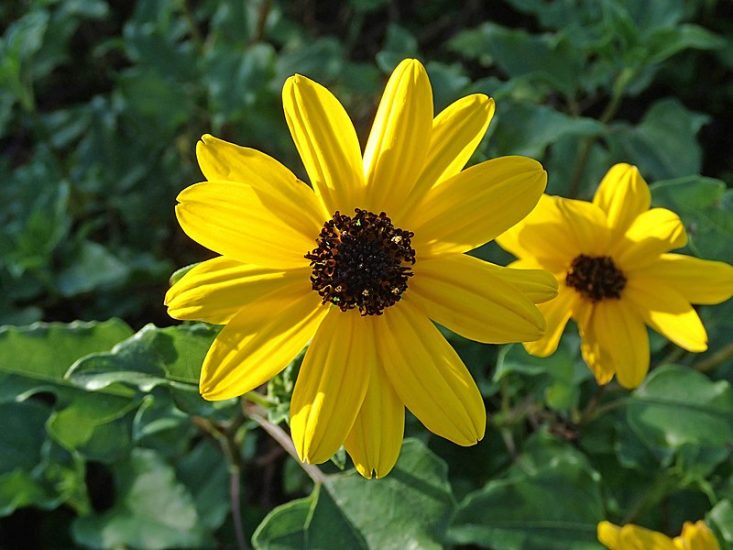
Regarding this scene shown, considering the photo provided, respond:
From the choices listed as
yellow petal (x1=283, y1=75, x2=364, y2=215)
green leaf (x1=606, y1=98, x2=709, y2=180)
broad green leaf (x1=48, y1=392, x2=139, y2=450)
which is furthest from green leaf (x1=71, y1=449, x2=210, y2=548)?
green leaf (x1=606, y1=98, x2=709, y2=180)

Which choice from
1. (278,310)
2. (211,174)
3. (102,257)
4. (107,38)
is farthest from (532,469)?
(107,38)

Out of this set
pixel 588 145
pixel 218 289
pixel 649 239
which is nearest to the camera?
pixel 218 289

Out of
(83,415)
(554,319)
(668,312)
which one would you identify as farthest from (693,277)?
(83,415)

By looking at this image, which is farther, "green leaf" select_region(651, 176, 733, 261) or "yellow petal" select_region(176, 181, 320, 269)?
"green leaf" select_region(651, 176, 733, 261)

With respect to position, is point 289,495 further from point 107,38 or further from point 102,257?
point 107,38

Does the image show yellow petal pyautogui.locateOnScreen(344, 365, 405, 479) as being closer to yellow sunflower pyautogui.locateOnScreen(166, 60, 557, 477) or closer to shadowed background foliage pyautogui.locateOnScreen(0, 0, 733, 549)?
yellow sunflower pyautogui.locateOnScreen(166, 60, 557, 477)

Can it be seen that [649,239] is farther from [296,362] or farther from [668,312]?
[296,362]

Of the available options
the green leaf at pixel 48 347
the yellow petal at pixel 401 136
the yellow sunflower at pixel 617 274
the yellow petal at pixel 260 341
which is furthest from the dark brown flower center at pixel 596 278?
the green leaf at pixel 48 347
